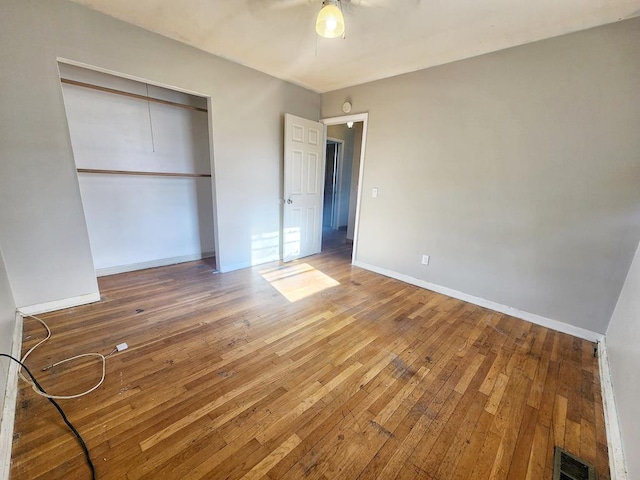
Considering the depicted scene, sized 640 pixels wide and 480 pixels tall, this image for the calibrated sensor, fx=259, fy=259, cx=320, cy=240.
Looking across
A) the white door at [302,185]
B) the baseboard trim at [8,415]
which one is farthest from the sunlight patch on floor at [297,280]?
the baseboard trim at [8,415]

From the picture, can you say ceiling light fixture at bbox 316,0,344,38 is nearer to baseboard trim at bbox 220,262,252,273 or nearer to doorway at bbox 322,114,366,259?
baseboard trim at bbox 220,262,252,273

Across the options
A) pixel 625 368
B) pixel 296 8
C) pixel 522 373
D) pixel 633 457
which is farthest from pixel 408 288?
pixel 296 8

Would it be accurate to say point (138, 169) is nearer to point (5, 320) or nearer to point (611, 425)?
point (5, 320)

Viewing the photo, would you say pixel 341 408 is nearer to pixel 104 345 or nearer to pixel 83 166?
pixel 104 345

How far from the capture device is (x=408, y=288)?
3.22 metres

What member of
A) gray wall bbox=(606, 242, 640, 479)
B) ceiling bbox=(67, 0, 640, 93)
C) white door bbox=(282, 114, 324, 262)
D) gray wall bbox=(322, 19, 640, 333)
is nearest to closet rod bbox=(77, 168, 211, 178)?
white door bbox=(282, 114, 324, 262)

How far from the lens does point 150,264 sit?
139 inches

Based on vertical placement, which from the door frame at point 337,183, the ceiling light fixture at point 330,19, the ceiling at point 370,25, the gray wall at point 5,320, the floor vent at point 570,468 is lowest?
the floor vent at point 570,468

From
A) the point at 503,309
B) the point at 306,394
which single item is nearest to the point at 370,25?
the point at 306,394

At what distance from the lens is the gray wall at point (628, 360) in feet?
3.99

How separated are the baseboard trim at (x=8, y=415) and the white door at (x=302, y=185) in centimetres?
278

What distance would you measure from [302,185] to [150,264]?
238 centimetres

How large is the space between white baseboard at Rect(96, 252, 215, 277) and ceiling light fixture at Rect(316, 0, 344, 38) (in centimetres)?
333

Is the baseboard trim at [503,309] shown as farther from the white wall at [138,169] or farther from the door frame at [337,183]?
the door frame at [337,183]
